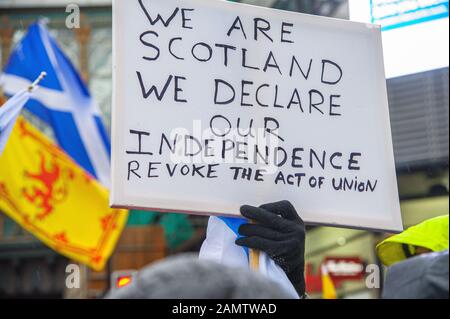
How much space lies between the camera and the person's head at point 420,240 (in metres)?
2.20

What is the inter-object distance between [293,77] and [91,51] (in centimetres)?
1406

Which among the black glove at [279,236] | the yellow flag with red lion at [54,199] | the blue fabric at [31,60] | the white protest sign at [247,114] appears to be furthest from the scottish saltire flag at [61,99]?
the black glove at [279,236]

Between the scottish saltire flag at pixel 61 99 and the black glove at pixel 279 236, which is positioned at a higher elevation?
the scottish saltire flag at pixel 61 99

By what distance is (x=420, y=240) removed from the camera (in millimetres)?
2252

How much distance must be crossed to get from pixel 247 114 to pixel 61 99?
256 inches

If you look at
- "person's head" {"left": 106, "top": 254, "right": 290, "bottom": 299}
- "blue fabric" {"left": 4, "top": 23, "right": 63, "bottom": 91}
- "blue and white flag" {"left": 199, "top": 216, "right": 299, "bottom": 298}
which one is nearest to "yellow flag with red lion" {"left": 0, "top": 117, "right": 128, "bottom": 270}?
"blue fabric" {"left": 4, "top": 23, "right": 63, "bottom": 91}

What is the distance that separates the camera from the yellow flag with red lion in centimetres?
876

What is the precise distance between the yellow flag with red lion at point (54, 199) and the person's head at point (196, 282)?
7506mm

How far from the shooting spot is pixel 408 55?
14.8ft

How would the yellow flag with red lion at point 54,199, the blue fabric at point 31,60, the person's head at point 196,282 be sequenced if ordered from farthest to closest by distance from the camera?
the blue fabric at point 31,60, the yellow flag with red lion at point 54,199, the person's head at point 196,282

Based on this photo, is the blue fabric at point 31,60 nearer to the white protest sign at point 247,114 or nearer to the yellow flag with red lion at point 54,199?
the yellow flag with red lion at point 54,199
